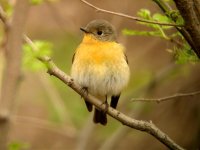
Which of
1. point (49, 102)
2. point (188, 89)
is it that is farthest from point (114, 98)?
point (49, 102)

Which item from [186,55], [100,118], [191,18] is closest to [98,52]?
[100,118]

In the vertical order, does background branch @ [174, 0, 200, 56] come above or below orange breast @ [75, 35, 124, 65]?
below

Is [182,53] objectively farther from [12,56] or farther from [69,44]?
[69,44]

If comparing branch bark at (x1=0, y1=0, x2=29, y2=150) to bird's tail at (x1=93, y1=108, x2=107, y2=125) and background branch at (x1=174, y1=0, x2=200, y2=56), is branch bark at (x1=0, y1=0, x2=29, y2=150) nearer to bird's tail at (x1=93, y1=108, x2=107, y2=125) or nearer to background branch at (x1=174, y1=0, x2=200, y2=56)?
background branch at (x1=174, y1=0, x2=200, y2=56)

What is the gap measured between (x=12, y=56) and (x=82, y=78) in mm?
2949

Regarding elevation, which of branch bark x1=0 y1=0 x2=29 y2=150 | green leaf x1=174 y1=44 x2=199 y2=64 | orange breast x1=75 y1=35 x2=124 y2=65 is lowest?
branch bark x1=0 y1=0 x2=29 y2=150

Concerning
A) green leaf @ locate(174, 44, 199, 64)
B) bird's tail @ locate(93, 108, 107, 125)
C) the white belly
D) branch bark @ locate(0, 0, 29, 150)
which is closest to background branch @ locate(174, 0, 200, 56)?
green leaf @ locate(174, 44, 199, 64)

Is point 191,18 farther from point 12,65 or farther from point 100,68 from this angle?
point 100,68

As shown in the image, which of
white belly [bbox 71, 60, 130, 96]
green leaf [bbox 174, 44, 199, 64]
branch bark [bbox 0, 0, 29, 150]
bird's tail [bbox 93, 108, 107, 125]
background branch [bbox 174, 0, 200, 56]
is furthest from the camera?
bird's tail [bbox 93, 108, 107, 125]

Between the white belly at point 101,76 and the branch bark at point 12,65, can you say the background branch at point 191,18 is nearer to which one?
the branch bark at point 12,65

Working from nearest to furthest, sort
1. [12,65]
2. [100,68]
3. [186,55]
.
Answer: [12,65] < [186,55] < [100,68]

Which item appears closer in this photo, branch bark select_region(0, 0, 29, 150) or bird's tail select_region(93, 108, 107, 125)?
branch bark select_region(0, 0, 29, 150)

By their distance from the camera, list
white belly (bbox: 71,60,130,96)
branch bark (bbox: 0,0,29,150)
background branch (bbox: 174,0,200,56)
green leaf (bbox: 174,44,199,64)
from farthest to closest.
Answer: white belly (bbox: 71,60,130,96)
green leaf (bbox: 174,44,199,64)
background branch (bbox: 174,0,200,56)
branch bark (bbox: 0,0,29,150)

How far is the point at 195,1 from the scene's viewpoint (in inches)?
105
